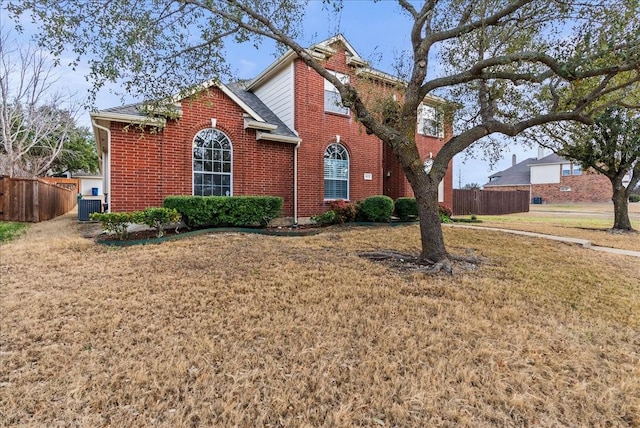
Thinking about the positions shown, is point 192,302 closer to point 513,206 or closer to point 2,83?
point 2,83

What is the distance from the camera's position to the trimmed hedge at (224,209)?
Answer: 899 centimetres

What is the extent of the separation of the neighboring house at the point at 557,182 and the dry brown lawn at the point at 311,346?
36529 millimetres

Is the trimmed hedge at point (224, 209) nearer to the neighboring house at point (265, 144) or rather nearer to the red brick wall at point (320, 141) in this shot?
the neighboring house at point (265, 144)

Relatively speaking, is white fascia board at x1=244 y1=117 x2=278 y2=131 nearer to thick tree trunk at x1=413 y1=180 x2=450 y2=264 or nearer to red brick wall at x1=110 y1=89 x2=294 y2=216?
red brick wall at x1=110 y1=89 x2=294 y2=216

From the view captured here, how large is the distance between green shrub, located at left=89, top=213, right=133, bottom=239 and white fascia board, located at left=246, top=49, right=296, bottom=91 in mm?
7090

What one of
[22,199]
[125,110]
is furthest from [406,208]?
[22,199]

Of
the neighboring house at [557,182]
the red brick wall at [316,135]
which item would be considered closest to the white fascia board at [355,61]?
the red brick wall at [316,135]

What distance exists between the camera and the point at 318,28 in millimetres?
7285

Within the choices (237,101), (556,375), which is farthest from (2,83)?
(556,375)

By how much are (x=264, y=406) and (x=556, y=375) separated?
245 centimetres

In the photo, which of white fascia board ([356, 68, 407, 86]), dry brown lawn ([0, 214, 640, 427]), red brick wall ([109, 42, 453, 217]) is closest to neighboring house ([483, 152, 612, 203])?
red brick wall ([109, 42, 453, 217])

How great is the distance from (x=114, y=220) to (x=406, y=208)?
9.94 metres

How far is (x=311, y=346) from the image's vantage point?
10.3 ft

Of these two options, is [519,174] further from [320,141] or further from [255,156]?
[255,156]
